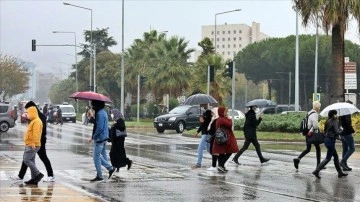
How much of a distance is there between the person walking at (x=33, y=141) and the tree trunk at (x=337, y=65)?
20865 mm

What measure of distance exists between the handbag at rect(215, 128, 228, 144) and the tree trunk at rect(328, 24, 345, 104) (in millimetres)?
16562

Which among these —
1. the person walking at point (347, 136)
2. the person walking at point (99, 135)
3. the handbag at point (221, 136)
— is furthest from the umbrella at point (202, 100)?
the person walking at point (99, 135)

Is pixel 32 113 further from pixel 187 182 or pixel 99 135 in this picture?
pixel 187 182

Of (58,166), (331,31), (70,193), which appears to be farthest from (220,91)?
(70,193)

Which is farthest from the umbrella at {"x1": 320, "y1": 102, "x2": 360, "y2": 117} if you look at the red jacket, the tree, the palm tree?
the tree

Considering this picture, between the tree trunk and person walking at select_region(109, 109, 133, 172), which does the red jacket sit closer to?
person walking at select_region(109, 109, 133, 172)

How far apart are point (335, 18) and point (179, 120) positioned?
48.5ft

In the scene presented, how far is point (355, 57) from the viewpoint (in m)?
87.8

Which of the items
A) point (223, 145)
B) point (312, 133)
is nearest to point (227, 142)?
point (223, 145)

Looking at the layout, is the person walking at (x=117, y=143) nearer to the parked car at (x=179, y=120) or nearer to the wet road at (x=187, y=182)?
the wet road at (x=187, y=182)

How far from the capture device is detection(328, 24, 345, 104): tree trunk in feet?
111

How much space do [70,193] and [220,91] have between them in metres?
46.4

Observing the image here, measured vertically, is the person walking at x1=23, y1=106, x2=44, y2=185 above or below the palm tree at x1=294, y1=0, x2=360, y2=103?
below

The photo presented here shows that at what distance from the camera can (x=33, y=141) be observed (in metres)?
15.4
